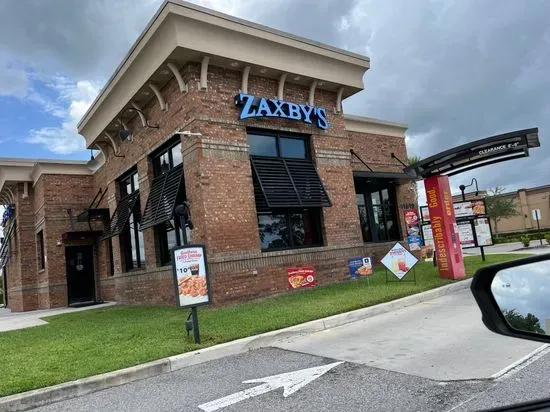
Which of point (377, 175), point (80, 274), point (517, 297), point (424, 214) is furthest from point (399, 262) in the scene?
point (80, 274)

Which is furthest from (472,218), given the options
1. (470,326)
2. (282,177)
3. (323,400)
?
(323,400)

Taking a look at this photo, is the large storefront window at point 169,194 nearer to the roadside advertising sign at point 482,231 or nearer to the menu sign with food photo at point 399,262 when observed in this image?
the menu sign with food photo at point 399,262

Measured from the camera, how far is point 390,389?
5.12 metres

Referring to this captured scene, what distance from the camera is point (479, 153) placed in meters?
12.5

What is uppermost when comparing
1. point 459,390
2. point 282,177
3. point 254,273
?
point 282,177

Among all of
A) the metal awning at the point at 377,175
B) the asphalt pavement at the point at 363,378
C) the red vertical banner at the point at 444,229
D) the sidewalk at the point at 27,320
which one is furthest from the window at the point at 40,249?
the asphalt pavement at the point at 363,378

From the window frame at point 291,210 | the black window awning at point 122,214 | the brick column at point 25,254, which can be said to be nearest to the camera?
the window frame at point 291,210

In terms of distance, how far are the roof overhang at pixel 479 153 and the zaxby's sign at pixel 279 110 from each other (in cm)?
347

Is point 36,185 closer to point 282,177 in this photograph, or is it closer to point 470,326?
point 282,177

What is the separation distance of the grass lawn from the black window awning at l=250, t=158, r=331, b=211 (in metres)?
2.54

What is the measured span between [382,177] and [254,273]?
26.9 feet

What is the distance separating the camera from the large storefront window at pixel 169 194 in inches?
537

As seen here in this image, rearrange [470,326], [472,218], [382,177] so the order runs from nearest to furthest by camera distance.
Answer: [470,326] < [472,218] < [382,177]

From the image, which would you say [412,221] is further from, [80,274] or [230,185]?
[80,274]
